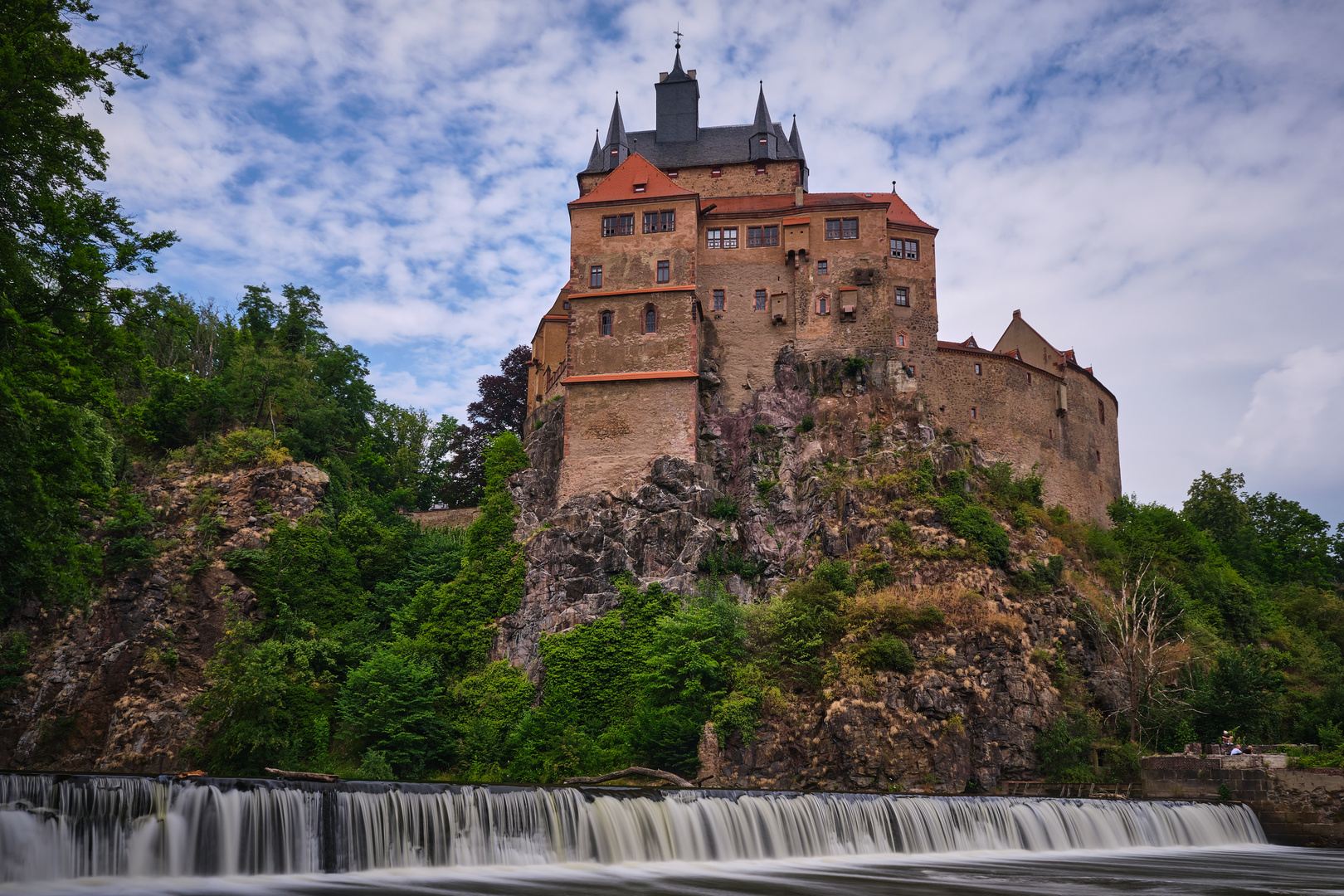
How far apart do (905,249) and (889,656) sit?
2541 centimetres

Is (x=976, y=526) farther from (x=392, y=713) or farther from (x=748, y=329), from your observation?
(x=392, y=713)

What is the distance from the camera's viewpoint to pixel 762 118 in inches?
2498

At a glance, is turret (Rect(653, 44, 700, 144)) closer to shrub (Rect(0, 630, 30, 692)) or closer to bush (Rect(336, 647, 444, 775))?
bush (Rect(336, 647, 444, 775))

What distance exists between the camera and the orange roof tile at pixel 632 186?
5612 centimetres

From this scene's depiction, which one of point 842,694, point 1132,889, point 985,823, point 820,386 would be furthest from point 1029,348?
point 1132,889

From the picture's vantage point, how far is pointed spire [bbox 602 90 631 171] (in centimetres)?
6378

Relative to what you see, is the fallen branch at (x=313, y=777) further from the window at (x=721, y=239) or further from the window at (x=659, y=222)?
the window at (x=721, y=239)

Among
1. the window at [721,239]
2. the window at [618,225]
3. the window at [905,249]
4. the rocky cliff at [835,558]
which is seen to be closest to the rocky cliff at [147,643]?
the rocky cliff at [835,558]

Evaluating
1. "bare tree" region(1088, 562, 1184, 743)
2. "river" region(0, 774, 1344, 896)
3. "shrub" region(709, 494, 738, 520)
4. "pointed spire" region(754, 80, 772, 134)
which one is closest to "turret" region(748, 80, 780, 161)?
"pointed spire" region(754, 80, 772, 134)

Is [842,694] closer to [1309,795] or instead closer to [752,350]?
[1309,795]

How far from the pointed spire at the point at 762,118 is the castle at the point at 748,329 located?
398 cm

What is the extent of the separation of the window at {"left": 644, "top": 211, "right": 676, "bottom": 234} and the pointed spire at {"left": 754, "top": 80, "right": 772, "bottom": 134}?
418 inches

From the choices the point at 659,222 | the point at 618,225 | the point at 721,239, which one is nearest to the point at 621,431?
the point at 618,225

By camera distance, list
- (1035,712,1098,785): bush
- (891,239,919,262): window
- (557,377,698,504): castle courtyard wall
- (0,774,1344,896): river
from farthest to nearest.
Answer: (891,239,919,262): window < (557,377,698,504): castle courtyard wall < (1035,712,1098,785): bush < (0,774,1344,896): river
